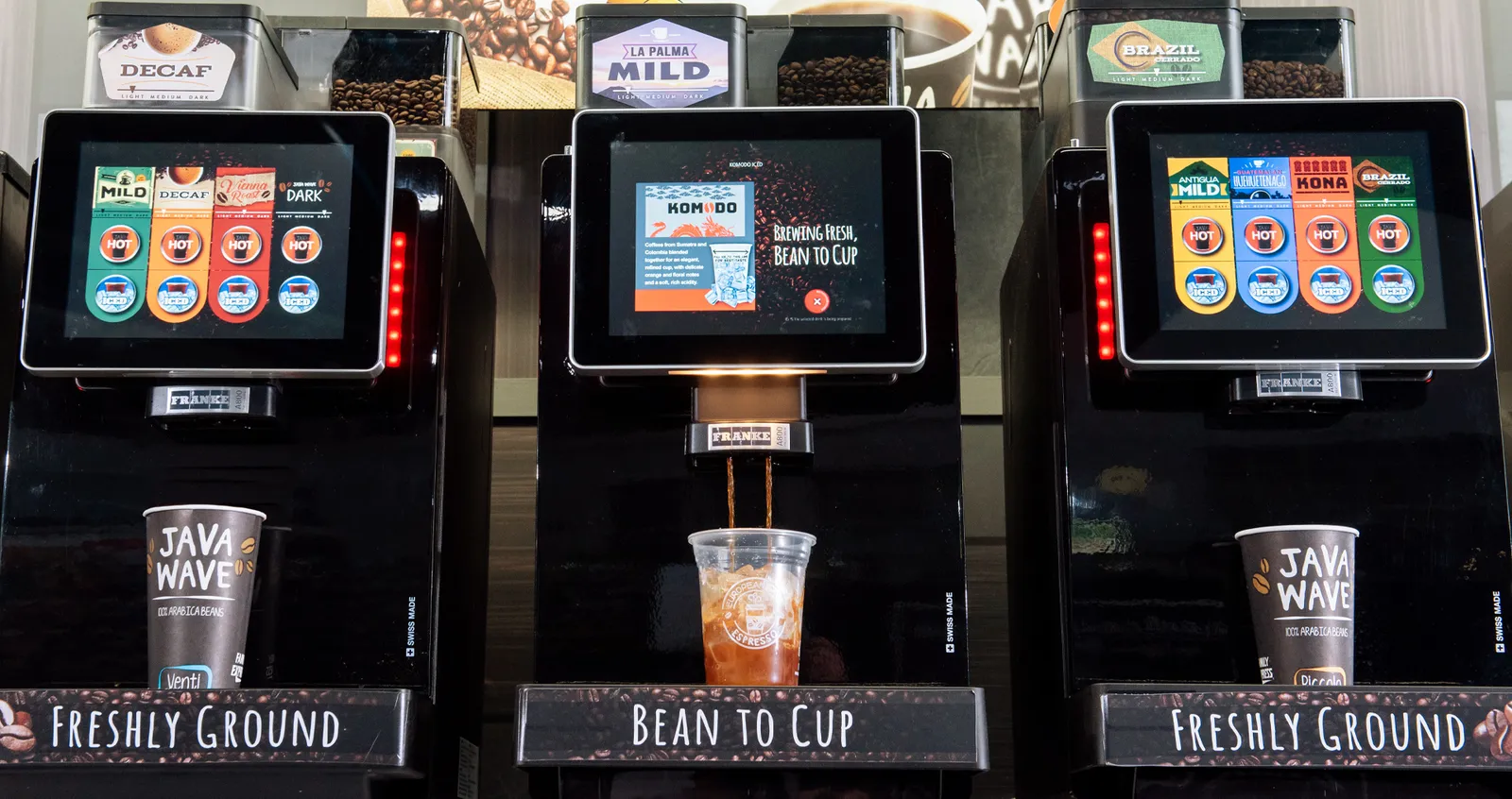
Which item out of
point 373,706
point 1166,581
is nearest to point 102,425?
point 373,706

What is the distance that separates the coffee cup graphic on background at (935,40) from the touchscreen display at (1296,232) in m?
0.89

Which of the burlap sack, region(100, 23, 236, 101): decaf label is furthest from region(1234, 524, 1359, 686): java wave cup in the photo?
the burlap sack

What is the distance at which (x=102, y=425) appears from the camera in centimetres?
166

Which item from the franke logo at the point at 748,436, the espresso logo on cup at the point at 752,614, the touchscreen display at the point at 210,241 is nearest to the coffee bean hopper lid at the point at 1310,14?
the franke logo at the point at 748,436

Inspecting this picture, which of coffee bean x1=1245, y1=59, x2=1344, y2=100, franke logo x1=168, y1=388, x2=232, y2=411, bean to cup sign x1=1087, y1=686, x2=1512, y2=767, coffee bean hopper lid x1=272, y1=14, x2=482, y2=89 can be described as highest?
coffee bean hopper lid x1=272, y1=14, x2=482, y2=89

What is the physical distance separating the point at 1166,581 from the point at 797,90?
2.43 ft

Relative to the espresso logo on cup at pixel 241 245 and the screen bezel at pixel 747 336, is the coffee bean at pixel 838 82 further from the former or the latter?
the espresso logo on cup at pixel 241 245

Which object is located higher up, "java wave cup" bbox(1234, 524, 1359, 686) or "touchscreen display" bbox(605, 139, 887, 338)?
"touchscreen display" bbox(605, 139, 887, 338)

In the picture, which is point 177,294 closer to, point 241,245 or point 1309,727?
point 241,245

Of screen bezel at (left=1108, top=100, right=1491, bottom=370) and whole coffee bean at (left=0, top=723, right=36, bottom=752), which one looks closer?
whole coffee bean at (left=0, top=723, right=36, bottom=752)

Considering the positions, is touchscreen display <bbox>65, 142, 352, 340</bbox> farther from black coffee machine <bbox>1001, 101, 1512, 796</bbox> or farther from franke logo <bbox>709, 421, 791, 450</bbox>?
black coffee machine <bbox>1001, 101, 1512, 796</bbox>

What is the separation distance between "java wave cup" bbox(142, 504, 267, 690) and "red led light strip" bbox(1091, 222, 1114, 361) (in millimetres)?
887

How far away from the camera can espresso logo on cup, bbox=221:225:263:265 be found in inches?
64.2

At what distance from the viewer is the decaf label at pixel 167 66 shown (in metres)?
1.82
